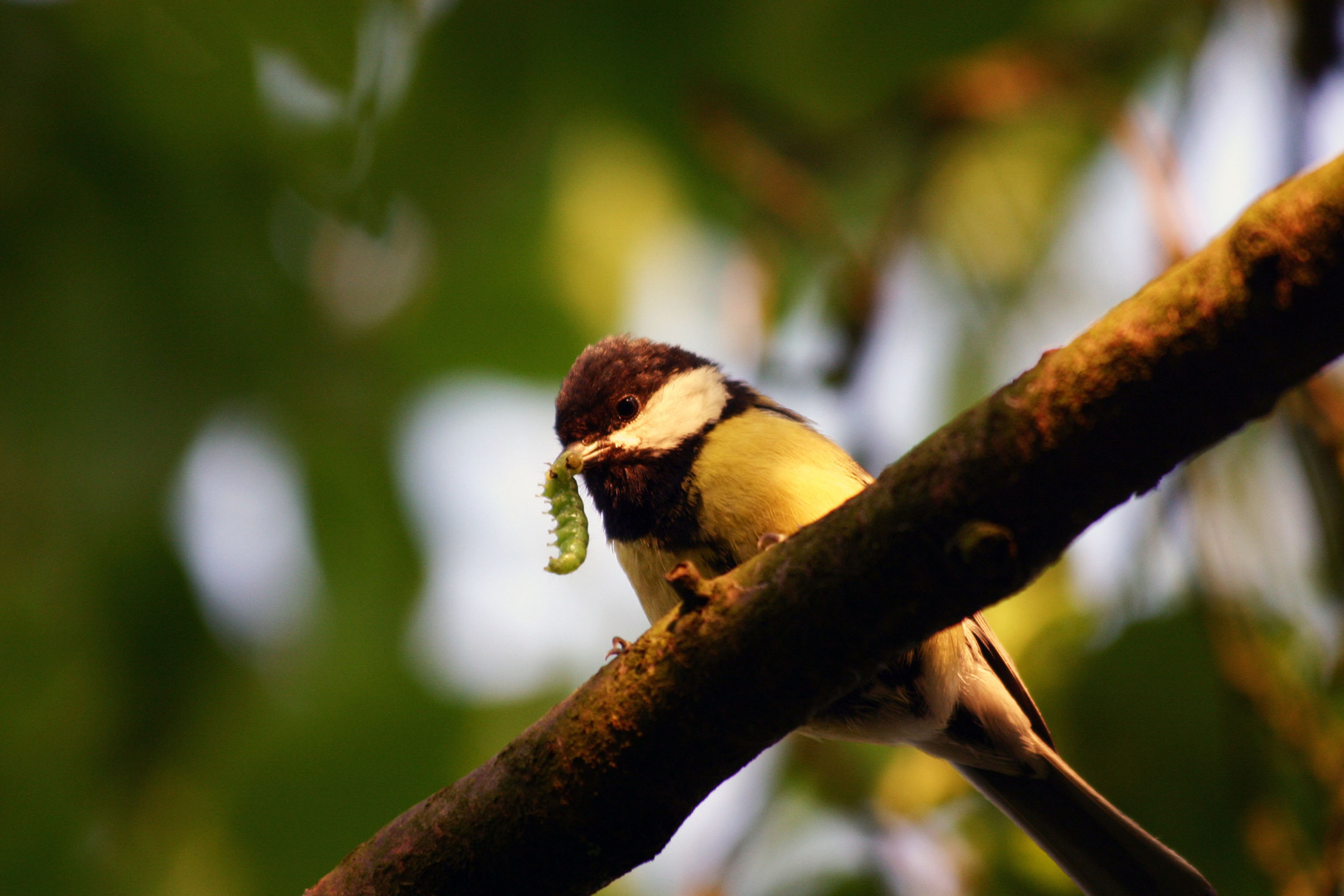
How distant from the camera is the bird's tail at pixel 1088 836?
2270 mm

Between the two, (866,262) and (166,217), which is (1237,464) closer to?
(866,262)

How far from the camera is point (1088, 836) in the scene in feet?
7.85

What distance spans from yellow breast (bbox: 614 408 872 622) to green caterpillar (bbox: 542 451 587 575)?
12cm

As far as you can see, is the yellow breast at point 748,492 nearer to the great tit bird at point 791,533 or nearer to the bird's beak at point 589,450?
the great tit bird at point 791,533

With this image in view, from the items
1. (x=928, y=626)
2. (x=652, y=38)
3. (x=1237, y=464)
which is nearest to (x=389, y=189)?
(x=652, y=38)

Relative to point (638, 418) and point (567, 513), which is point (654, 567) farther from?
point (638, 418)

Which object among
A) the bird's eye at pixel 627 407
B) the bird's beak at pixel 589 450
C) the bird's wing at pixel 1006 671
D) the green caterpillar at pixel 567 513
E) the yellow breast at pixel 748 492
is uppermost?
the bird's eye at pixel 627 407

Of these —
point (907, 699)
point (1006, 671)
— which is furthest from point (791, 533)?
point (1006, 671)

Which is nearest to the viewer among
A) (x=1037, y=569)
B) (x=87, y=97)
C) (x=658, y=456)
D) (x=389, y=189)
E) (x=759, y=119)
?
(x=1037, y=569)

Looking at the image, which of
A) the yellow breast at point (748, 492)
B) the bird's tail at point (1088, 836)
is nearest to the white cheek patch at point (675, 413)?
the yellow breast at point (748, 492)

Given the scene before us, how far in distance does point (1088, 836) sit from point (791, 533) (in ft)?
3.52

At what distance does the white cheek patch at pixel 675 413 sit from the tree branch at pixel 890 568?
1.08 meters

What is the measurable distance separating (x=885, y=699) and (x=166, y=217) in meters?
2.25

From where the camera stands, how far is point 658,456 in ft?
7.83
